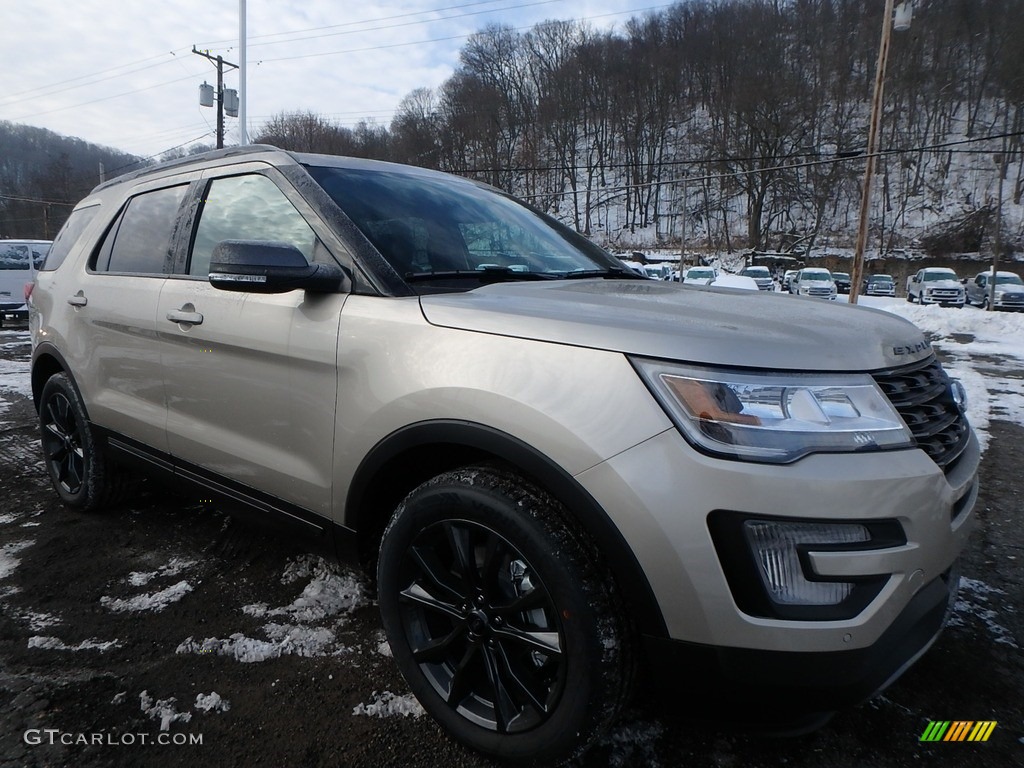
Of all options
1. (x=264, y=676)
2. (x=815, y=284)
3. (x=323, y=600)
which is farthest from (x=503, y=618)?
(x=815, y=284)

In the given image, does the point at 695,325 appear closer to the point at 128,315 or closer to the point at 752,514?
the point at 752,514

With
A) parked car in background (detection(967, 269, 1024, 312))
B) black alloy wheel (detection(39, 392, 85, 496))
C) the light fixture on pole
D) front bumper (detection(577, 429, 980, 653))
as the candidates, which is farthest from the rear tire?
parked car in background (detection(967, 269, 1024, 312))

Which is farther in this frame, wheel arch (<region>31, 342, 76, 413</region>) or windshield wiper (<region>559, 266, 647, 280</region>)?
wheel arch (<region>31, 342, 76, 413</region>)

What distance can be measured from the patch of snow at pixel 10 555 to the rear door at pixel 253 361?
1.01 metres

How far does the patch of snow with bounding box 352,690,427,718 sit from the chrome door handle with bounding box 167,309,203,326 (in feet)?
5.01

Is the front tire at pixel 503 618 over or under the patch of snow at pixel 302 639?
over

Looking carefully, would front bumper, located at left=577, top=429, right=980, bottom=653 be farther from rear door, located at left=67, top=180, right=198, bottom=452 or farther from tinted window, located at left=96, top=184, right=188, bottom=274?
tinted window, located at left=96, top=184, right=188, bottom=274

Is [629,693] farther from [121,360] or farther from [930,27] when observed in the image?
[930,27]

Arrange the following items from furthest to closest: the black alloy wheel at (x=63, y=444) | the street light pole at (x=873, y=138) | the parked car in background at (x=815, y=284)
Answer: the parked car in background at (x=815, y=284)
the street light pole at (x=873, y=138)
the black alloy wheel at (x=63, y=444)

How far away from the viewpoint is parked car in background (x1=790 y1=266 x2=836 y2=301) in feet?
95.9

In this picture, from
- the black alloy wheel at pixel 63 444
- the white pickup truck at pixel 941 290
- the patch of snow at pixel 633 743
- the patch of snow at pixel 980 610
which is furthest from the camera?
the white pickup truck at pixel 941 290

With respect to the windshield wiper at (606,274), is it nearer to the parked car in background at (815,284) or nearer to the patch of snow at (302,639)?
the patch of snow at (302,639)

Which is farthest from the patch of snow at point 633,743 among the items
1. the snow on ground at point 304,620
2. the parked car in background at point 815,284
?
the parked car in background at point 815,284

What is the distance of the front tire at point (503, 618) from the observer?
1534 millimetres
